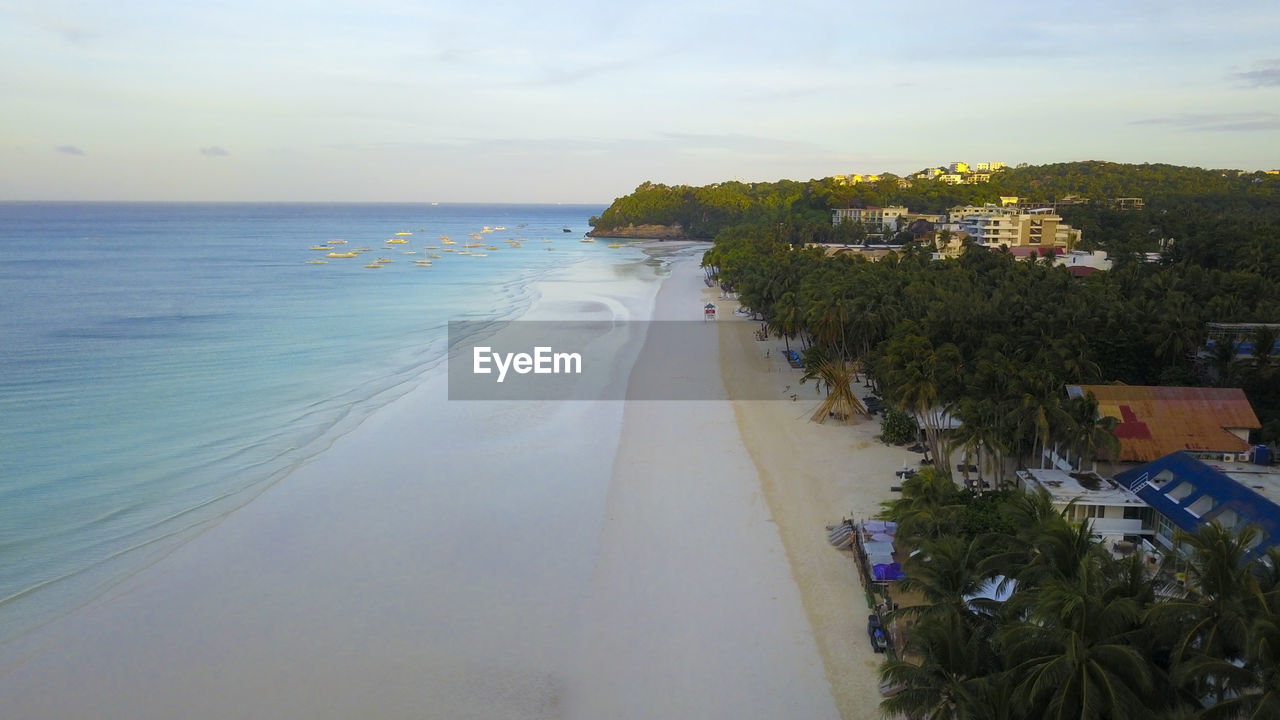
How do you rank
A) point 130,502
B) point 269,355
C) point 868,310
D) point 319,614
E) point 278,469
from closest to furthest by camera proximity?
1. point 319,614
2. point 130,502
3. point 278,469
4. point 868,310
5. point 269,355

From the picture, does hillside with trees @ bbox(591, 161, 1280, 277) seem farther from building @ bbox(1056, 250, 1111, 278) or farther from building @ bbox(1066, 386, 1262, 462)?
A: building @ bbox(1066, 386, 1262, 462)

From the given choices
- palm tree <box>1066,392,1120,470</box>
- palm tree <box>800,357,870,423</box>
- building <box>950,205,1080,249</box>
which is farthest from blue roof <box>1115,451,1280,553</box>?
building <box>950,205,1080,249</box>

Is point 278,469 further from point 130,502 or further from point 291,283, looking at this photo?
point 291,283

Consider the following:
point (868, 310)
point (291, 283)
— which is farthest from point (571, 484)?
point (291, 283)

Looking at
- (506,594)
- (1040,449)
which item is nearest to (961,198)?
(1040,449)

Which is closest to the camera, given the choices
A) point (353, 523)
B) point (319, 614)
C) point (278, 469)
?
point (319, 614)

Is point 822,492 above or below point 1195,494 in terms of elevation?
below
